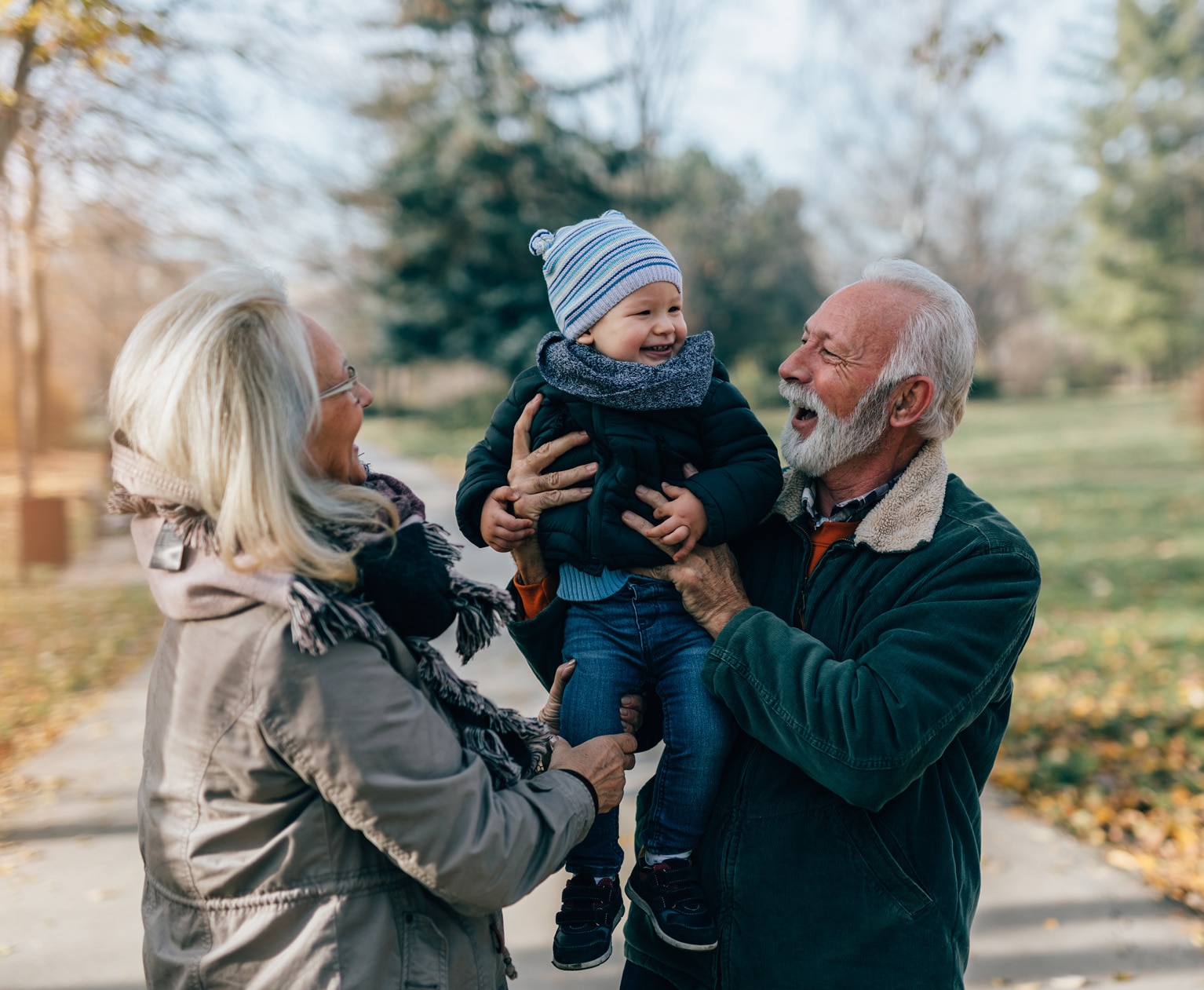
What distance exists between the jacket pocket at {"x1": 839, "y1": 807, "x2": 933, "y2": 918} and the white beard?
753 millimetres

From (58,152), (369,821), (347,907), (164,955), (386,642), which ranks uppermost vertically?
(58,152)

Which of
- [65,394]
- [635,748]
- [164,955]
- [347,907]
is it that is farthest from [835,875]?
[65,394]

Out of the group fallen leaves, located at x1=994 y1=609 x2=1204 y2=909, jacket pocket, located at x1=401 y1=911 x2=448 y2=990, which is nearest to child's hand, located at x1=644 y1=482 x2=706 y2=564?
jacket pocket, located at x1=401 y1=911 x2=448 y2=990

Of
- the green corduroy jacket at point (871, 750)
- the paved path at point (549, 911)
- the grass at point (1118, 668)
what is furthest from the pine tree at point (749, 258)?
the green corduroy jacket at point (871, 750)

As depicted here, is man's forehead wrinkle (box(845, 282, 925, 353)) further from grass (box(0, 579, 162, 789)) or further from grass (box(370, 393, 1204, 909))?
grass (box(0, 579, 162, 789))

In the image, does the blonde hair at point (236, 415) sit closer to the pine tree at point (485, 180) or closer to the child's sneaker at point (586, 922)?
the child's sneaker at point (586, 922)

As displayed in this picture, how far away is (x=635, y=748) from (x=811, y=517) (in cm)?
67

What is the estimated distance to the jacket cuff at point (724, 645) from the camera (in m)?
1.99

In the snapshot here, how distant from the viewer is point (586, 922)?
2096 mm

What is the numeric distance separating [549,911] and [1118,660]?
16.0ft

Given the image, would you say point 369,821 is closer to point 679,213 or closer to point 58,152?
point 58,152

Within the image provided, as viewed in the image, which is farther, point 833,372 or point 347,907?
point 833,372

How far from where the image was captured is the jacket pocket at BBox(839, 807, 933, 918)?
1.90 metres

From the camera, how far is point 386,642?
160 cm
